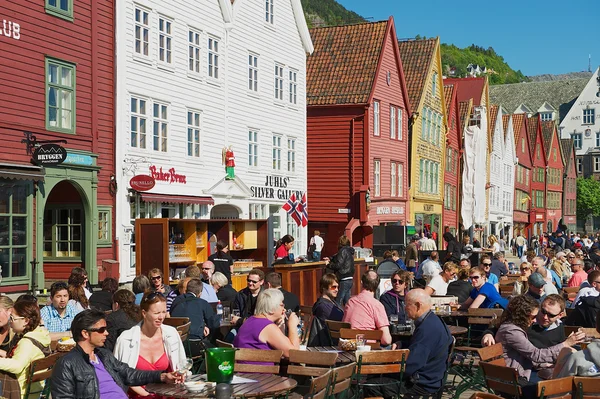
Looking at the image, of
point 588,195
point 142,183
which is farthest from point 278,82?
point 588,195

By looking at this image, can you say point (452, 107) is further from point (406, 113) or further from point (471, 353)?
point (471, 353)

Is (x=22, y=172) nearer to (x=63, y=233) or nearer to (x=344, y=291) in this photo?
(x=63, y=233)

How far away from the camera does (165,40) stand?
90.4ft

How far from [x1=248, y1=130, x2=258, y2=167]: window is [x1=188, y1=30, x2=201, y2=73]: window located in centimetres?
421

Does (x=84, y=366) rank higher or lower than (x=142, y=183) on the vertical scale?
lower

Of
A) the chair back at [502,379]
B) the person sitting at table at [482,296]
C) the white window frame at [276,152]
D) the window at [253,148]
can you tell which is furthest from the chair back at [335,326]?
the white window frame at [276,152]

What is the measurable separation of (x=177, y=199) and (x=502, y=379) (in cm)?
1955

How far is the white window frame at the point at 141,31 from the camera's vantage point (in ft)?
85.1

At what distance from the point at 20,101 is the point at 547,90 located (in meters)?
98.2

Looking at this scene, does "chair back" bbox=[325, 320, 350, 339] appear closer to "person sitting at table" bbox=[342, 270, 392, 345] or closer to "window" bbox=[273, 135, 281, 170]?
"person sitting at table" bbox=[342, 270, 392, 345]

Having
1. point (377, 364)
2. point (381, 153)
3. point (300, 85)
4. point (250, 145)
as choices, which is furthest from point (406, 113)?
point (377, 364)

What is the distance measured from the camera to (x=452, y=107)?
54.7 meters

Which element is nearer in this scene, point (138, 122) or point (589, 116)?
point (138, 122)

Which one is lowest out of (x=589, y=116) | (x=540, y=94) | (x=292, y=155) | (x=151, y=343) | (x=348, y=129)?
(x=151, y=343)
